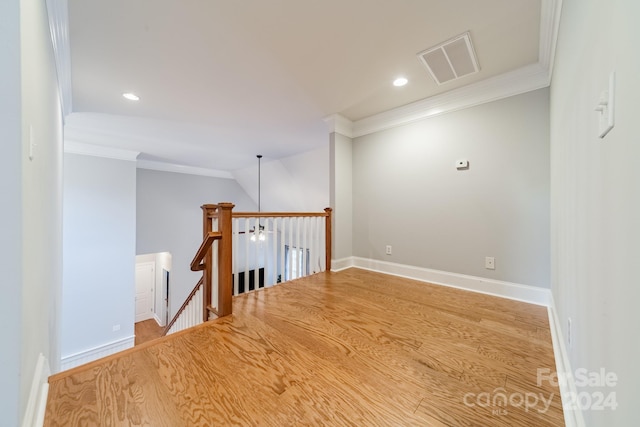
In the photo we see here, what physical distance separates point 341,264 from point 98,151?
16.2 feet

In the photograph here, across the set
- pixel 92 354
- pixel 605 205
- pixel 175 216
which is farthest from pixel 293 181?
pixel 605 205

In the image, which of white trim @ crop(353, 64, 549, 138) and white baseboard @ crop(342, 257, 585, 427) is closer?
white baseboard @ crop(342, 257, 585, 427)

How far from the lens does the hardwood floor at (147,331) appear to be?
6.52m

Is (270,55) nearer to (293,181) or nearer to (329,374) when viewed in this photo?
(329,374)

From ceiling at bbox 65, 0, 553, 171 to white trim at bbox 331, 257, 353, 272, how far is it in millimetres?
2075

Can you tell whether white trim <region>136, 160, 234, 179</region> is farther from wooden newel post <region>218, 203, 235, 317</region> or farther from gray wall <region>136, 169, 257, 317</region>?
wooden newel post <region>218, 203, 235, 317</region>

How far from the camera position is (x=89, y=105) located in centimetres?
293

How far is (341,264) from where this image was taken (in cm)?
358

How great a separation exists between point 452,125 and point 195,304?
365cm

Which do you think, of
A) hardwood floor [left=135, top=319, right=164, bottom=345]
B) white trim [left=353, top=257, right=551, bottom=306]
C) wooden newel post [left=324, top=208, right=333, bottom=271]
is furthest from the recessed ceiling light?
hardwood floor [left=135, top=319, right=164, bottom=345]

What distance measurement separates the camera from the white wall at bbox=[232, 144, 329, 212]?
5094mm

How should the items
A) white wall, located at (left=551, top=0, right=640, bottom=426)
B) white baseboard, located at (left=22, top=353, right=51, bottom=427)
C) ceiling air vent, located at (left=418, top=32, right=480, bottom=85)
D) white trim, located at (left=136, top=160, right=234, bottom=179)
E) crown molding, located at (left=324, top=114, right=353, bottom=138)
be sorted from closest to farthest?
white wall, located at (left=551, top=0, right=640, bottom=426), white baseboard, located at (left=22, top=353, right=51, bottom=427), ceiling air vent, located at (left=418, top=32, right=480, bottom=85), crown molding, located at (left=324, top=114, right=353, bottom=138), white trim, located at (left=136, top=160, right=234, bottom=179)

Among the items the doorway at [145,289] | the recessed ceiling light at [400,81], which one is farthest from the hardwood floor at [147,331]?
the recessed ceiling light at [400,81]

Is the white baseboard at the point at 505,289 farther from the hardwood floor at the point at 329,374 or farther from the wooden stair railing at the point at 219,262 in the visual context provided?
the wooden stair railing at the point at 219,262
